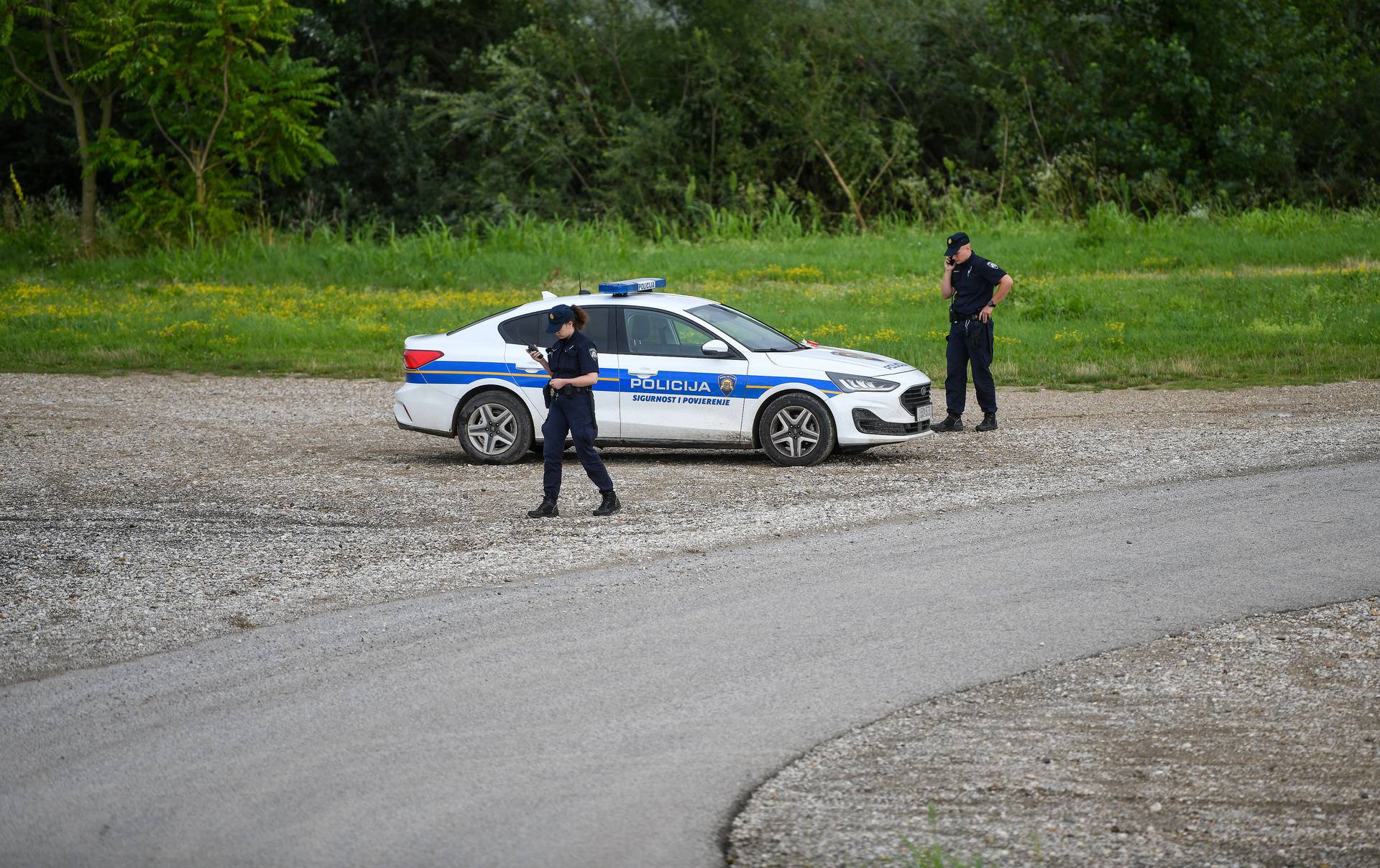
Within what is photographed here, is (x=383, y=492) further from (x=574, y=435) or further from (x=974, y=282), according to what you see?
(x=974, y=282)

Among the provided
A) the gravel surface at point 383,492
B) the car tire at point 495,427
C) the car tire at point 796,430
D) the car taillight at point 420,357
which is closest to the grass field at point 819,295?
the gravel surface at point 383,492

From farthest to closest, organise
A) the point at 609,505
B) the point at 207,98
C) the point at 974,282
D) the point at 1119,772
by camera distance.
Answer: the point at 207,98, the point at 974,282, the point at 609,505, the point at 1119,772

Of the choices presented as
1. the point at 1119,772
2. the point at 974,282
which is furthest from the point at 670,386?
the point at 1119,772

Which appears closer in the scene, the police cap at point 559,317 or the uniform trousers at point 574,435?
the uniform trousers at point 574,435

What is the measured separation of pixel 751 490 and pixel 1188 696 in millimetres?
5506

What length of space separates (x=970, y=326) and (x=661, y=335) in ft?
11.1

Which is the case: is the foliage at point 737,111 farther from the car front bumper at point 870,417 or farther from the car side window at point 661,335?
the car front bumper at point 870,417

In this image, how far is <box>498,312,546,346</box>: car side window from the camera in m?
13.4

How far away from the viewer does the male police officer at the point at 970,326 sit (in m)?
14.7

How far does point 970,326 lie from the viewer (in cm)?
1474

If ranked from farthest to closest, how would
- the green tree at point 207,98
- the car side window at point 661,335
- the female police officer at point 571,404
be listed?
the green tree at point 207,98 < the car side window at point 661,335 < the female police officer at point 571,404

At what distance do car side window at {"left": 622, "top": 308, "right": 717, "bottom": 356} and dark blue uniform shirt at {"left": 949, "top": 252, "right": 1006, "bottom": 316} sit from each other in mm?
3019

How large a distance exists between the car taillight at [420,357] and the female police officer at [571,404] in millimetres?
2611

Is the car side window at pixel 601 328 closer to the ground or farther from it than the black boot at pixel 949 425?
farther from it
